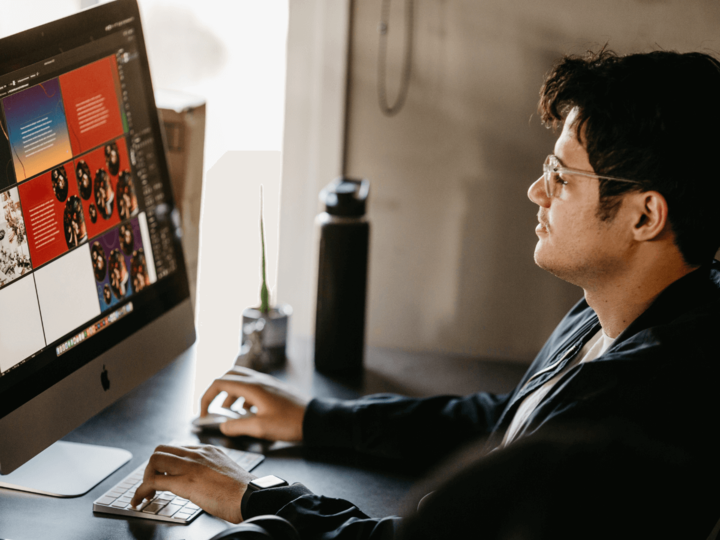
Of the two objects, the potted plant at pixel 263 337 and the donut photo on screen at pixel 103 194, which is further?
the potted plant at pixel 263 337

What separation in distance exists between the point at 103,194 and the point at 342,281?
0.56 meters

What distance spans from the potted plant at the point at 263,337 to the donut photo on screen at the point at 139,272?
0.35m

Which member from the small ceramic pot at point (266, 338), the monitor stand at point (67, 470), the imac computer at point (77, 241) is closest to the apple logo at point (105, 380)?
the imac computer at point (77, 241)

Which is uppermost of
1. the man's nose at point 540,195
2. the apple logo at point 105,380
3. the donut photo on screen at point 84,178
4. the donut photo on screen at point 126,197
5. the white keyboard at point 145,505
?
the donut photo on screen at point 84,178

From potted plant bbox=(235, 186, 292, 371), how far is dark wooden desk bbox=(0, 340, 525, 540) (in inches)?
1.8

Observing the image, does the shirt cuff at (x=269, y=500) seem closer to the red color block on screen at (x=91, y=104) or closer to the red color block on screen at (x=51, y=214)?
the red color block on screen at (x=51, y=214)

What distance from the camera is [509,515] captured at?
0.75 m

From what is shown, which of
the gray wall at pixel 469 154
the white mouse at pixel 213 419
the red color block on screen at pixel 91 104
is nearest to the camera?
the red color block on screen at pixel 91 104

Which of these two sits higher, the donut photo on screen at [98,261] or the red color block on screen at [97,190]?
the red color block on screen at [97,190]

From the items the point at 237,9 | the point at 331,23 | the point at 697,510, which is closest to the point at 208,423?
the point at 697,510

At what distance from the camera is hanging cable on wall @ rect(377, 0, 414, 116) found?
173 centimetres

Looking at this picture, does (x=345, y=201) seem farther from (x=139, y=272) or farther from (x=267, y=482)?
(x=267, y=482)

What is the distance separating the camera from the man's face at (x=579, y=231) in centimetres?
103

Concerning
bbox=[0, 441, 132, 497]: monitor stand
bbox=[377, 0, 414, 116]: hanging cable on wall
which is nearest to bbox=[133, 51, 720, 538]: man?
bbox=[0, 441, 132, 497]: monitor stand
